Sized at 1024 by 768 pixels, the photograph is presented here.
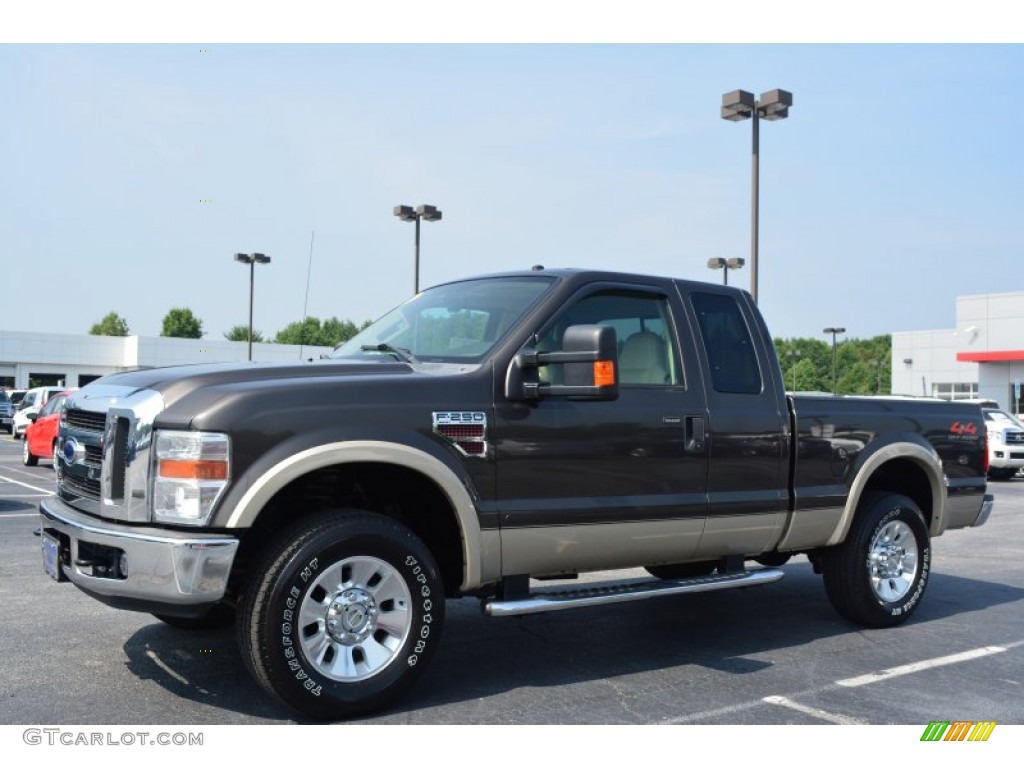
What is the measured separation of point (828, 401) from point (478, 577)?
2746 millimetres

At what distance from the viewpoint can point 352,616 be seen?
180 inches

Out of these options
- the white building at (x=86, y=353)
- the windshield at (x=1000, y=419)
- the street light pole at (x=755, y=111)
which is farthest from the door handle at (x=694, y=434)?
the white building at (x=86, y=353)

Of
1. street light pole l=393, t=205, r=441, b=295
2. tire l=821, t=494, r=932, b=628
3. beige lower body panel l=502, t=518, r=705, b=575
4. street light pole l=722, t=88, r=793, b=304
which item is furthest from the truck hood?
street light pole l=393, t=205, r=441, b=295

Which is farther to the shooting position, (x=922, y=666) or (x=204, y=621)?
(x=204, y=621)

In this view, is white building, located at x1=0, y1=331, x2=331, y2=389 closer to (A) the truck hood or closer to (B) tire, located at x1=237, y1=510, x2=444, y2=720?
(A) the truck hood

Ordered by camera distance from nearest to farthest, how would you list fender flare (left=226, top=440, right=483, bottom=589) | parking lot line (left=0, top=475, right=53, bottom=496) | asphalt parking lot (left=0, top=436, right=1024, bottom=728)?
fender flare (left=226, top=440, right=483, bottom=589) → asphalt parking lot (left=0, top=436, right=1024, bottom=728) → parking lot line (left=0, top=475, right=53, bottom=496)

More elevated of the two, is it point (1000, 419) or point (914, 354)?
point (914, 354)

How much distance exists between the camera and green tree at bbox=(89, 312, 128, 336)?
12606 cm

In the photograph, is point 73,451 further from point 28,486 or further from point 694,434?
point 28,486

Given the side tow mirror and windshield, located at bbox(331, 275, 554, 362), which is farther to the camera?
windshield, located at bbox(331, 275, 554, 362)

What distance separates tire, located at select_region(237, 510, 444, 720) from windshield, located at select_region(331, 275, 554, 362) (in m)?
1.09

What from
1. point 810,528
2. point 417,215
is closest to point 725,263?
point 417,215

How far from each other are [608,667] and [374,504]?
154cm

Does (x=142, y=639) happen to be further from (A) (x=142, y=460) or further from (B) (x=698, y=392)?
(B) (x=698, y=392)
